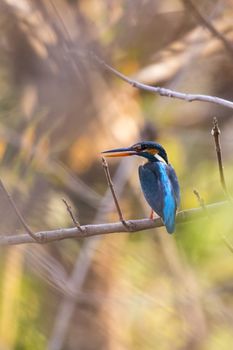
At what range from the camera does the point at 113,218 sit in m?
5.61

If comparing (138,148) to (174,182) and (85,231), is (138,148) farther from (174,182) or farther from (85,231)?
(85,231)

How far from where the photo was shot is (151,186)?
3.70 meters

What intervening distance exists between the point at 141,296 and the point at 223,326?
0.63 m

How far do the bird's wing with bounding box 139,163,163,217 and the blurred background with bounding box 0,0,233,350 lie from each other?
2.75 feet

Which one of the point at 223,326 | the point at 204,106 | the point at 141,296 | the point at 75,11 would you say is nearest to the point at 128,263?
the point at 141,296

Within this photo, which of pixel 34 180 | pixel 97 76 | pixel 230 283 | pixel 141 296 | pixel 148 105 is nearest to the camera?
pixel 34 180

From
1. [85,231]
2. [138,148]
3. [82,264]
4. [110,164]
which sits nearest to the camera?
[85,231]

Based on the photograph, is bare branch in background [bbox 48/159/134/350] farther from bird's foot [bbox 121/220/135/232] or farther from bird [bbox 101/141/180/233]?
bird's foot [bbox 121/220/135/232]

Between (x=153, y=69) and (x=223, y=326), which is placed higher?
(x=153, y=69)

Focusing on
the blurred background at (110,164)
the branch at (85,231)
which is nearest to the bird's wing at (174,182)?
the branch at (85,231)

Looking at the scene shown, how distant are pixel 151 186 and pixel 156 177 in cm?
6

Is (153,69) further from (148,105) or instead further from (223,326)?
(223,326)

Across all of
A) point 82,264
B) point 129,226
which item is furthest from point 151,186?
point 82,264

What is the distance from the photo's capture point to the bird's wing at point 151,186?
355 centimetres
